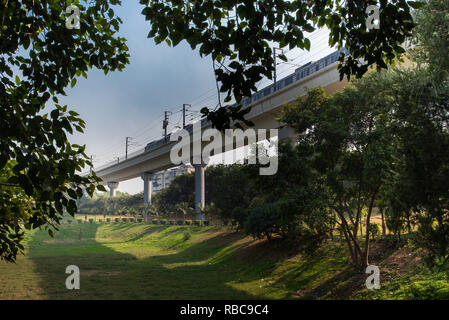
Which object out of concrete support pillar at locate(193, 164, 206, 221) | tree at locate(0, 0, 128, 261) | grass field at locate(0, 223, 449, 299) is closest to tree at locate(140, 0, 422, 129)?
tree at locate(0, 0, 128, 261)

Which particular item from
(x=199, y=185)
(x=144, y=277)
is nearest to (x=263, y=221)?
(x=144, y=277)

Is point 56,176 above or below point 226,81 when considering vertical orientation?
below

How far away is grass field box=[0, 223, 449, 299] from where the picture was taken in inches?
444

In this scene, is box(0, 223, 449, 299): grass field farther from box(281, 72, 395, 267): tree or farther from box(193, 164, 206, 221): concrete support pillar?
box(193, 164, 206, 221): concrete support pillar

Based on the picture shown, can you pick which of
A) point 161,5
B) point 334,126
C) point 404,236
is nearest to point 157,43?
point 161,5

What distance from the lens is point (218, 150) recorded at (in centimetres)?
4050

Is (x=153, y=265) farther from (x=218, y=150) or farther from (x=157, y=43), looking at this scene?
(x=218, y=150)

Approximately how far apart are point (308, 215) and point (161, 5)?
31.0ft

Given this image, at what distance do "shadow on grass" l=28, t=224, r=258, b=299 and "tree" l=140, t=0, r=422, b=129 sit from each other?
969 cm

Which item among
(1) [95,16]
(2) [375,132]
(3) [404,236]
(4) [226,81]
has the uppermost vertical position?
(1) [95,16]

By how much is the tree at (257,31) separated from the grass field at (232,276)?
6.88 metres

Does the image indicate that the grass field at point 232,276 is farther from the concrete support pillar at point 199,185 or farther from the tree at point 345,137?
the concrete support pillar at point 199,185

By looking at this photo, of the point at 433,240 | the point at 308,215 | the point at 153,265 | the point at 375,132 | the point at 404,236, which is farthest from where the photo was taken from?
the point at 153,265

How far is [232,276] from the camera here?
53.7 ft
